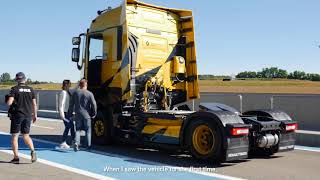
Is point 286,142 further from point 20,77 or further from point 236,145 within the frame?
point 20,77

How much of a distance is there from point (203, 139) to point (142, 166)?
4.35ft

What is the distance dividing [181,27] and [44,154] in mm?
4725

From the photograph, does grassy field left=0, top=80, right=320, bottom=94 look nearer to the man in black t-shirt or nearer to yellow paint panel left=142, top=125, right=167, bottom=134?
yellow paint panel left=142, top=125, right=167, bottom=134

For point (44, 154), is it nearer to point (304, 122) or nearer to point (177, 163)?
point (177, 163)

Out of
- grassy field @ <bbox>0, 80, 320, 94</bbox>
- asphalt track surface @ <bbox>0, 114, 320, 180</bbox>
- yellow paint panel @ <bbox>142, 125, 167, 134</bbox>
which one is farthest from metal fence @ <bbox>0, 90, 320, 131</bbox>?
grassy field @ <bbox>0, 80, 320, 94</bbox>

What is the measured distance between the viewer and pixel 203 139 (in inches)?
358

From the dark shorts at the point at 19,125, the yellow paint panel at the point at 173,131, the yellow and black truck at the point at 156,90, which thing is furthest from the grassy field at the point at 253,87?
the dark shorts at the point at 19,125

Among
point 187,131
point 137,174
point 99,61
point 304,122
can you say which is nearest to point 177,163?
point 187,131

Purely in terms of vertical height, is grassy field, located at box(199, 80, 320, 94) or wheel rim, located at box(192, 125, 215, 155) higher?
grassy field, located at box(199, 80, 320, 94)

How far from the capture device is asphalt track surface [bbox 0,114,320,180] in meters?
7.83

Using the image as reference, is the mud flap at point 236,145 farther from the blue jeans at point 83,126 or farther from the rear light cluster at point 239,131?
the blue jeans at point 83,126

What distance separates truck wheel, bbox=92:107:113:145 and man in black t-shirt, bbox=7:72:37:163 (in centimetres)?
263

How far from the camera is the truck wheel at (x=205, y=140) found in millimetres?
8664

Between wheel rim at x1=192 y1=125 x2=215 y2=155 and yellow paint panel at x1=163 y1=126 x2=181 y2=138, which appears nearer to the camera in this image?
wheel rim at x1=192 y1=125 x2=215 y2=155
